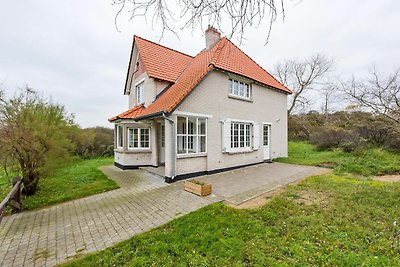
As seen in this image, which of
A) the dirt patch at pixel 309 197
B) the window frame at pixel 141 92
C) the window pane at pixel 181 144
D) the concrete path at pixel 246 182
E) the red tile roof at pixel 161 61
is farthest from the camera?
the window frame at pixel 141 92

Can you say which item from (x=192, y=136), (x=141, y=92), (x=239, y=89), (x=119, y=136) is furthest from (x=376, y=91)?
(x=119, y=136)

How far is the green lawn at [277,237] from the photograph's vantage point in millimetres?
3260

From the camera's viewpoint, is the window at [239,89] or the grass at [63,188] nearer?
the grass at [63,188]

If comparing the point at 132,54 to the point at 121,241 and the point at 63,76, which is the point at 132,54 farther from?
the point at 121,241

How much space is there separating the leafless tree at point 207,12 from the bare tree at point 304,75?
1147 inches

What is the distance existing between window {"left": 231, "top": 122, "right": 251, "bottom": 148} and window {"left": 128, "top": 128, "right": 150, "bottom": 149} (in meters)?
5.17

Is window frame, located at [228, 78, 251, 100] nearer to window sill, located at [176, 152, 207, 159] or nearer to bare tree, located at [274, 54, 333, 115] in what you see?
window sill, located at [176, 152, 207, 159]

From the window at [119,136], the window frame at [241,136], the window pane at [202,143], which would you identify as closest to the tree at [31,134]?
the window at [119,136]

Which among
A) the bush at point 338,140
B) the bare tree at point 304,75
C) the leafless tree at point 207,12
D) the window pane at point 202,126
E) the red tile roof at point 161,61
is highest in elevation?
the bare tree at point 304,75

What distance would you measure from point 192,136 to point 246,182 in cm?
330

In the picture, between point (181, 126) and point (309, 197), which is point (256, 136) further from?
point (309, 197)

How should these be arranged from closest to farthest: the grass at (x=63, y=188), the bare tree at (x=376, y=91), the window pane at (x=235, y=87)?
the grass at (x=63, y=188) < the window pane at (x=235, y=87) < the bare tree at (x=376, y=91)

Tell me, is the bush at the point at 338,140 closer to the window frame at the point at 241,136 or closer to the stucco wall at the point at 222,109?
the stucco wall at the point at 222,109

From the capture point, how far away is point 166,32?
96.4 inches
